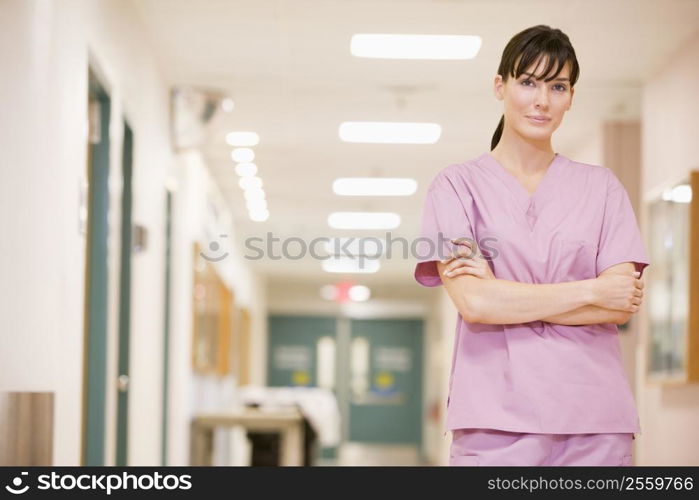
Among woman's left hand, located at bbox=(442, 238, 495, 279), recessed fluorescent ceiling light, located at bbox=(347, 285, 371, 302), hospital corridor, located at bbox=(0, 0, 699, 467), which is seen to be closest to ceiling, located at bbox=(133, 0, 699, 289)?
hospital corridor, located at bbox=(0, 0, 699, 467)

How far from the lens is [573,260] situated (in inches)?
74.8

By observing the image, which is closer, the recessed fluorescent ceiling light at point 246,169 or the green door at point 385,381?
the recessed fluorescent ceiling light at point 246,169

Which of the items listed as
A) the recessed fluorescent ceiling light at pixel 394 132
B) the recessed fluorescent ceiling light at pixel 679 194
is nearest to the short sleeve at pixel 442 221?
the recessed fluorescent ceiling light at pixel 394 132

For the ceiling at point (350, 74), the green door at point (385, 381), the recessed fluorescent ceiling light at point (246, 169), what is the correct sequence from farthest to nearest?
the green door at point (385, 381) < the recessed fluorescent ceiling light at point (246, 169) < the ceiling at point (350, 74)

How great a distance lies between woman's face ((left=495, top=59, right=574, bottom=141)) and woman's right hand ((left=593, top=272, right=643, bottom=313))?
0.27 m

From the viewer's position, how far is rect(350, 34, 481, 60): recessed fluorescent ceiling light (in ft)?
14.4

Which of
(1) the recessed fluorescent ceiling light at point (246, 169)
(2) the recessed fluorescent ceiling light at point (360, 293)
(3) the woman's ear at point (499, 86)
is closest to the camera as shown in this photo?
(3) the woman's ear at point (499, 86)

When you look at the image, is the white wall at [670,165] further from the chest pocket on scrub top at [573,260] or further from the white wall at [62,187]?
the chest pocket on scrub top at [573,260]

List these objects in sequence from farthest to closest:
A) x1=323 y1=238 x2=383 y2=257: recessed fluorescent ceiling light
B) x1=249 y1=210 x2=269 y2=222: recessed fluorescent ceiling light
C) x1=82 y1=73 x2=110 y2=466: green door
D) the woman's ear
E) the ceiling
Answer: x1=249 y1=210 x2=269 y2=222: recessed fluorescent ceiling light
the ceiling
x1=82 y1=73 x2=110 y2=466: green door
x1=323 y1=238 x2=383 y2=257: recessed fluorescent ceiling light
the woman's ear

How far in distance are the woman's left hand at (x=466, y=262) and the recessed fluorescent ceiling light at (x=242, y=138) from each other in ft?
9.55

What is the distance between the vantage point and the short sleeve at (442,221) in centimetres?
189

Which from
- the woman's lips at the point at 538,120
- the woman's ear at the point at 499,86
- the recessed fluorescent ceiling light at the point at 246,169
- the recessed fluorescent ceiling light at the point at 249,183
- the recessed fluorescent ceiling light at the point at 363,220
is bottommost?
the woman's lips at the point at 538,120

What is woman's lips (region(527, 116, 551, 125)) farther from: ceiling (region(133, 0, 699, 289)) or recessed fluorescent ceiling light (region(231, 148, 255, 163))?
recessed fluorescent ceiling light (region(231, 148, 255, 163))
